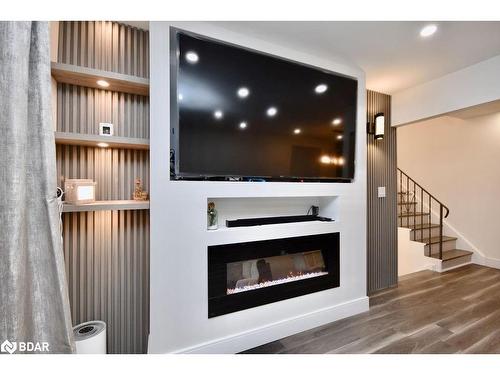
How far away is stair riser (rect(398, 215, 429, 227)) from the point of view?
430cm

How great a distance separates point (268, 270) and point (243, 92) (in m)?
1.57

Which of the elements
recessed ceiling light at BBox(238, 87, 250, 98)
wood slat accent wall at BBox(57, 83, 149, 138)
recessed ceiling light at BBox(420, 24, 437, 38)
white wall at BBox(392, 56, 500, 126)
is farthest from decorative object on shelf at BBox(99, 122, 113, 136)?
white wall at BBox(392, 56, 500, 126)

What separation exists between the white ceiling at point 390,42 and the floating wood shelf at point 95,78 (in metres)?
0.79

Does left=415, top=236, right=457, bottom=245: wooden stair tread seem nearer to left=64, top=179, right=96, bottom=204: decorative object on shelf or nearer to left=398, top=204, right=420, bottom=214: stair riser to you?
left=398, top=204, right=420, bottom=214: stair riser

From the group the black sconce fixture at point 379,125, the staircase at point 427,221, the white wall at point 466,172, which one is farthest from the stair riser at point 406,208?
the black sconce fixture at point 379,125

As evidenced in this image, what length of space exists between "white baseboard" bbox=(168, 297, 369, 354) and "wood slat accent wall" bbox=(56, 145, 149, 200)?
126 cm

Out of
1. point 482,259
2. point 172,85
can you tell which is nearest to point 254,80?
point 172,85

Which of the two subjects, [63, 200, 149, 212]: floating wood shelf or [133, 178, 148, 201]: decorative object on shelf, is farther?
[133, 178, 148, 201]: decorative object on shelf
